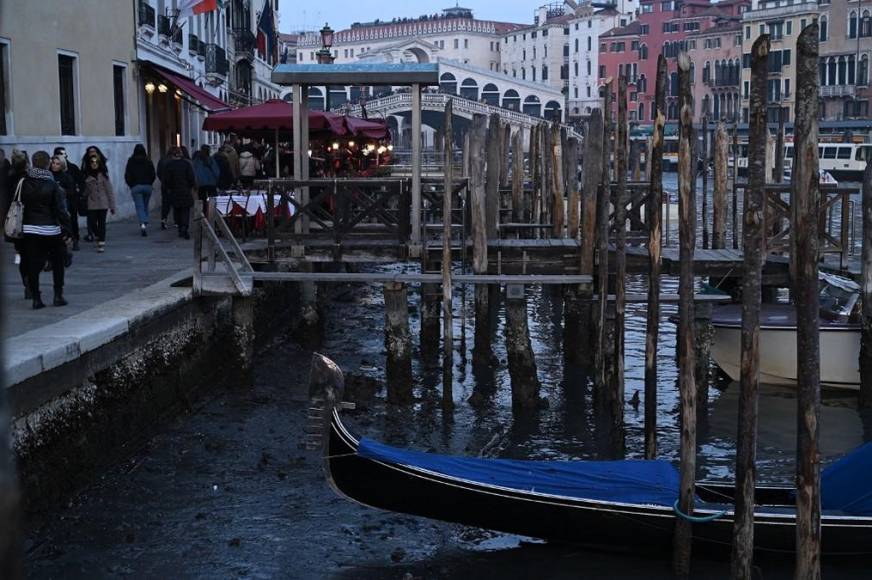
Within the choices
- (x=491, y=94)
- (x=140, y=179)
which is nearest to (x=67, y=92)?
(x=140, y=179)

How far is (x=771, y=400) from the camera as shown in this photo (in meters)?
9.98

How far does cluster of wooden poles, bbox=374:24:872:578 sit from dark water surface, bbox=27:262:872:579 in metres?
0.41

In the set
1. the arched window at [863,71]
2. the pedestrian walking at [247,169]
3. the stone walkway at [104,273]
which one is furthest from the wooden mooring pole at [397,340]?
the arched window at [863,71]

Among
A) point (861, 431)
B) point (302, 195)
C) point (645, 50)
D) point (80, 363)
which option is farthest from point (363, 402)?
point (645, 50)

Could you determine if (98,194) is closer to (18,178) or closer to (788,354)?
(18,178)

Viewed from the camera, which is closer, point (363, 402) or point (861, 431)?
point (861, 431)

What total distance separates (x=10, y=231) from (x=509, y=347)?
4010mm

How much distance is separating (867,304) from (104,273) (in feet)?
21.6

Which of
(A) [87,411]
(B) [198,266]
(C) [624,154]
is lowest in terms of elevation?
(A) [87,411]

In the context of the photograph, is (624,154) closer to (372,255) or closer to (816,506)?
(372,255)

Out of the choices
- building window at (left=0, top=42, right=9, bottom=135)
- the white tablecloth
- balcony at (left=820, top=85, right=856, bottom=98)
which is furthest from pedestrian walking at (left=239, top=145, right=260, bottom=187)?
balcony at (left=820, top=85, right=856, bottom=98)

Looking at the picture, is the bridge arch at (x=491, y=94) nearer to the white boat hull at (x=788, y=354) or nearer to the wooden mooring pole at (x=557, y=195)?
the wooden mooring pole at (x=557, y=195)

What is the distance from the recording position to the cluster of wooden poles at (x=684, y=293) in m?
4.31

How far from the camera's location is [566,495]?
5801 millimetres
